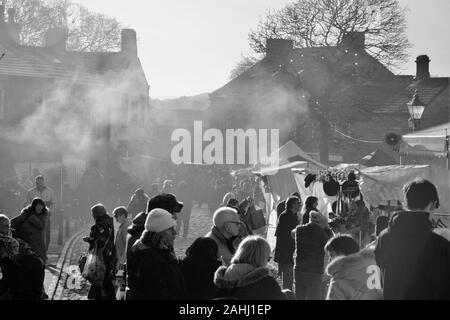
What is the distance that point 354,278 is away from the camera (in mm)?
6289

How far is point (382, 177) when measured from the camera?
12.2 meters

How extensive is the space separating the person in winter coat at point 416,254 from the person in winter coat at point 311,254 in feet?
14.2

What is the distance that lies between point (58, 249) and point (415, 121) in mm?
8903

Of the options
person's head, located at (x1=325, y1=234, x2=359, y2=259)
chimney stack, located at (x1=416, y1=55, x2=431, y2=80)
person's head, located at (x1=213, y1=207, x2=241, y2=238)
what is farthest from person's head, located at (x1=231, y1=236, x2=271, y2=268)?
chimney stack, located at (x1=416, y1=55, x2=431, y2=80)

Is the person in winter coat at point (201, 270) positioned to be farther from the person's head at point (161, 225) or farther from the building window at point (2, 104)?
the building window at point (2, 104)

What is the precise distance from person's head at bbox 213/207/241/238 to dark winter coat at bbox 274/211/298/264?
323cm

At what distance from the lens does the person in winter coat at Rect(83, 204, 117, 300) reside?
967 centimetres

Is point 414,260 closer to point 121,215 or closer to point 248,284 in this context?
point 248,284

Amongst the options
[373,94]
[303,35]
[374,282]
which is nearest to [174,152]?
[373,94]

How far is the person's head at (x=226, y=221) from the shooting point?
8.26 meters

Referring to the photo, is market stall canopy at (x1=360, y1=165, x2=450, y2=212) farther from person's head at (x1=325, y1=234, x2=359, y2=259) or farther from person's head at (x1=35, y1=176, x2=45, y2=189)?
person's head at (x1=35, y1=176, x2=45, y2=189)

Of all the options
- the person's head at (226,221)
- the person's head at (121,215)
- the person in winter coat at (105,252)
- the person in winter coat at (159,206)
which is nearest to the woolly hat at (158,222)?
the person in winter coat at (159,206)

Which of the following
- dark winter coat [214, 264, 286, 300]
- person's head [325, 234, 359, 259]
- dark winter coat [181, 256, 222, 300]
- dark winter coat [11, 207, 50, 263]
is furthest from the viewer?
dark winter coat [11, 207, 50, 263]
